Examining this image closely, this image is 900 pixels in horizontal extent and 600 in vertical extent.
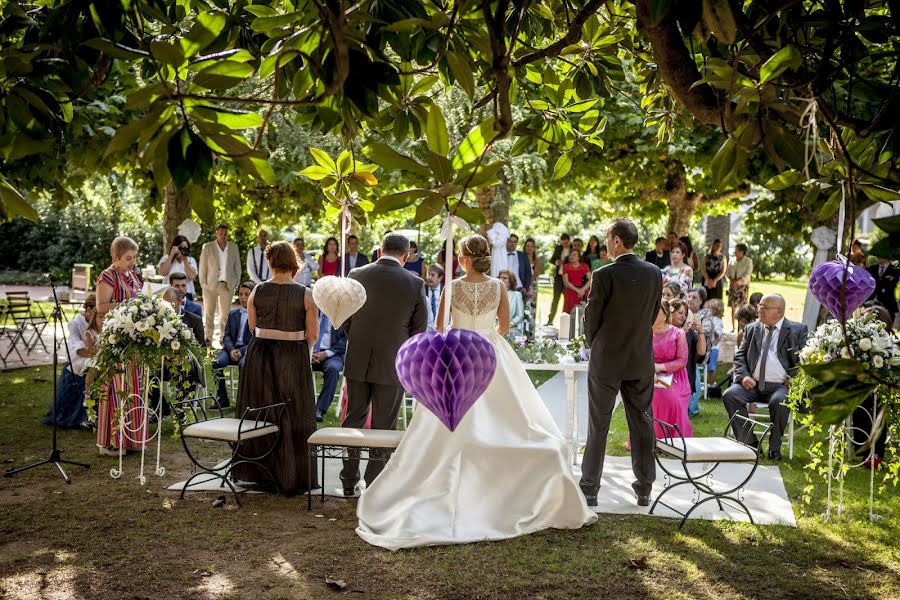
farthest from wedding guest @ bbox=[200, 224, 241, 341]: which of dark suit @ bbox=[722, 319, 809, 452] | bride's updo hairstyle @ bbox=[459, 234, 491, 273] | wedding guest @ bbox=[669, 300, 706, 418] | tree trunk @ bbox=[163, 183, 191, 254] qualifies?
bride's updo hairstyle @ bbox=[459, 234, 491, 273]

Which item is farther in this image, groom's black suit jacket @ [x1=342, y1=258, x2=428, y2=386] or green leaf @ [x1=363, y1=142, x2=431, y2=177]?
groom's black suit jacket @ [x1=342, y1=258, x2=428, y2=386]

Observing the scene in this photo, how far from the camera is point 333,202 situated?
10.3 ft

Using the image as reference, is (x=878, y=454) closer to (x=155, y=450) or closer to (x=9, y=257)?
(x=155, y=450)

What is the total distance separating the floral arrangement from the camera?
6.20m

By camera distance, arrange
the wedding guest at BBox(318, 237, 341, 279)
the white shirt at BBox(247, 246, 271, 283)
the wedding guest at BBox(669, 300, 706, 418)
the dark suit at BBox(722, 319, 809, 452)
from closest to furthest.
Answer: the dark suit at BBox(722, 319, 809, 452)
the wedding guest at BBox(669, 300, 706, 418)
the wedding guest at BBox(318, 237, 341, 279)
the white shirt at BBox(247, 246, 271, 283)

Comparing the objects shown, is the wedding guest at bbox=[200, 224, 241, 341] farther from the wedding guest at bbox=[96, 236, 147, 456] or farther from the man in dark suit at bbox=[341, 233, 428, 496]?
the man in dark suit at bbox=[341, 233, 428, 496]

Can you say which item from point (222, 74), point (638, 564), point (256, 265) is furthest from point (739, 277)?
point (222, 74)

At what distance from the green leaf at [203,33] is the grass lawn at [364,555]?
3229 mm

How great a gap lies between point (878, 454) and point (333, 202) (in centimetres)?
581

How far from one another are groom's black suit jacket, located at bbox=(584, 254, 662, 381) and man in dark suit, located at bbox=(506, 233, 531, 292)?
27.7ft

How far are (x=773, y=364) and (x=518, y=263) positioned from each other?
23.1 feet

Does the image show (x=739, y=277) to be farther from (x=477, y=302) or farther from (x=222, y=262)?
(x=477, y=302)

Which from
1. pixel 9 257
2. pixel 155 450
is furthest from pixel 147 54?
pixel 9 257

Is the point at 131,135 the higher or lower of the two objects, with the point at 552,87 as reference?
lower
